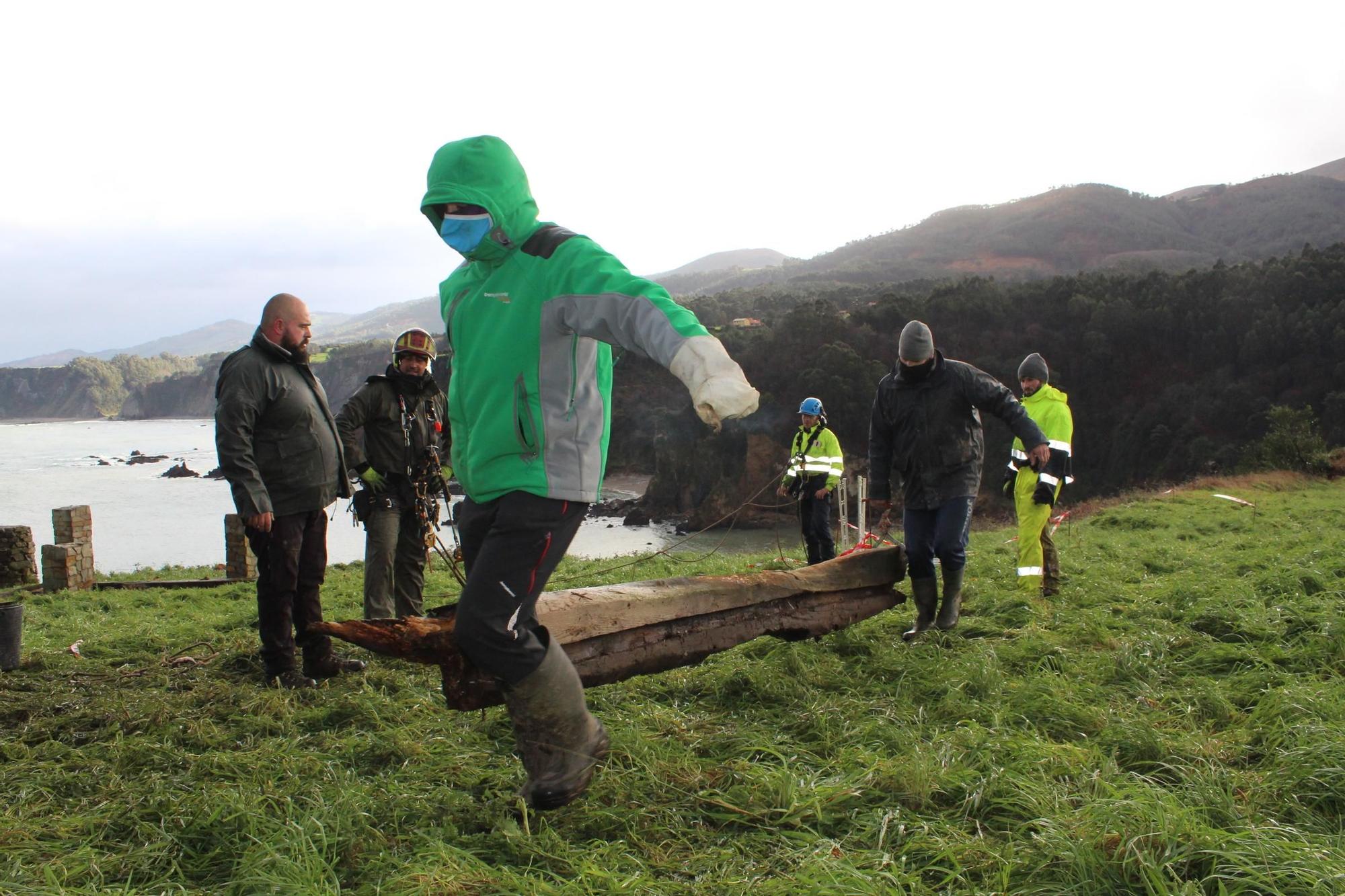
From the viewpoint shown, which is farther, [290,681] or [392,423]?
[392,423]

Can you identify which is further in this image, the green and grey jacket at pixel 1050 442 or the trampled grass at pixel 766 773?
the green and grey jacket at pixel 1050 442

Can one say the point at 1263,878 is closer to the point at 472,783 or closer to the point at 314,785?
the point at 472,783

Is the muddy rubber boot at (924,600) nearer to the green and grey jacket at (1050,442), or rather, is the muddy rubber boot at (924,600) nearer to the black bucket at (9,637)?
the green and grey jacket at (1050,442)

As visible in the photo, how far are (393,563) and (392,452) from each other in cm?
75

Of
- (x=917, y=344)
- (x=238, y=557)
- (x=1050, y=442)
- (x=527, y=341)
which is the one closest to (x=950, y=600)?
(x=917, y=344)

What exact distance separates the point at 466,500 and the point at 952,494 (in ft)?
11.2

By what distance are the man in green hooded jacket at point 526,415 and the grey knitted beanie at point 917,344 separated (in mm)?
3042

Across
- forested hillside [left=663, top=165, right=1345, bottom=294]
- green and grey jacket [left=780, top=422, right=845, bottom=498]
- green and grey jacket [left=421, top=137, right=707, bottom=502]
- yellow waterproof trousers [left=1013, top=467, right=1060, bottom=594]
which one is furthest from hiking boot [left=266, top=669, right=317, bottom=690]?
forested hillside [left=663, top=165, right=1345, bottom=294]

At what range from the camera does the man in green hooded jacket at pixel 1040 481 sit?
643cm

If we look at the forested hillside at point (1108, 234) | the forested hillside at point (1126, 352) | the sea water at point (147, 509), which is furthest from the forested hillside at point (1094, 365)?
the forested hillside at point (1108, 234)

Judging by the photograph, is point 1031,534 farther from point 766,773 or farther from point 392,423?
point 392,423

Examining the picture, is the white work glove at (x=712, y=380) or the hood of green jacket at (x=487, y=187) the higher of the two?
the hood of green jacket at (x=487, y=187)

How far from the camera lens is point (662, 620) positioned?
13.4ft

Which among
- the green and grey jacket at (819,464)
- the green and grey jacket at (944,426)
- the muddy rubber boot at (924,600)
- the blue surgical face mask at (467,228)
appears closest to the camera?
the blue surgical face mask at (467,228)
